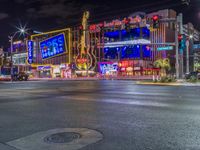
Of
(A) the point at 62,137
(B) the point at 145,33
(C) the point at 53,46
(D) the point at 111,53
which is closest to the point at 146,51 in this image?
(B) the point at 145,33

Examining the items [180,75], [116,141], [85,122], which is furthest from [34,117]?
[180,75]

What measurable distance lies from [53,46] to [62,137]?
272 feet

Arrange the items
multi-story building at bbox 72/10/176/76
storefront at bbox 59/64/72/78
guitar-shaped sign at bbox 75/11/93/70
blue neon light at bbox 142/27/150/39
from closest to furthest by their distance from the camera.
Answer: guitar-shaped sign at bbox 75/11/93/70, multi-story building at bbox 72/10/176/76, storefront at bbox 59/64/72/78, blue neon light at bbox 142/27/150/39

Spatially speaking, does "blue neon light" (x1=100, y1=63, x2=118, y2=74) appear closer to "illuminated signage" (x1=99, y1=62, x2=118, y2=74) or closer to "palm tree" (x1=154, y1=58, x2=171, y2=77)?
"illuminated signage" (x1=99, y1=62, x2=118, y2=74)

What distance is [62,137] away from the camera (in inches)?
262

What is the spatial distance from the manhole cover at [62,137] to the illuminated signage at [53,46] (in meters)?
78.8

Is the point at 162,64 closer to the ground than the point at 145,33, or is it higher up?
closer to the ground

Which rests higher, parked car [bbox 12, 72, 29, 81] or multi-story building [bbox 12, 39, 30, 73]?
multi-story building [bbox 12, 39, 30, 73]

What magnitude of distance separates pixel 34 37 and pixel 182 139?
9557 centimetres

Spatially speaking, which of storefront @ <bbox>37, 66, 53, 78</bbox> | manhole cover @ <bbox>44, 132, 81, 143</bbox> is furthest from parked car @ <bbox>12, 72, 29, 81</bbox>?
manhole cover @ <bbox>44, 132, 81, 143</bbox>

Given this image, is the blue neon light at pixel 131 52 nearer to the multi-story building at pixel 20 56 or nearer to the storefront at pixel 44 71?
the storefront at pixel 44 71

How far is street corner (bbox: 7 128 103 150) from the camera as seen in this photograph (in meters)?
5.93

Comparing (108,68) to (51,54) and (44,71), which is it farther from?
(44,71)

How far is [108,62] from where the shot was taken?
3428 inches
